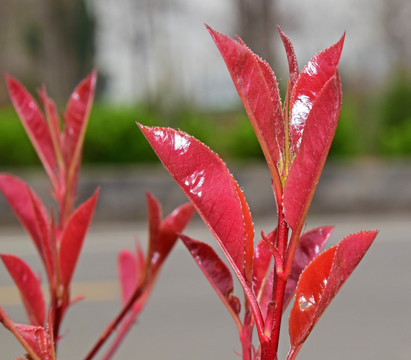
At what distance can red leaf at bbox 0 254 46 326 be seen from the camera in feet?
2.45

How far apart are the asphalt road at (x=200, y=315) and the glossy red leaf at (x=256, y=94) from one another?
2.69m

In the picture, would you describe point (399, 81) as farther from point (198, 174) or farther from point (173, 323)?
point (198, 174)

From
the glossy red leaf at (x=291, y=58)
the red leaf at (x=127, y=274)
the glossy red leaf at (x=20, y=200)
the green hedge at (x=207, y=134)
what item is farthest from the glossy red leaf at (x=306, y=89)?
the green hedge at (x=207, y=134)

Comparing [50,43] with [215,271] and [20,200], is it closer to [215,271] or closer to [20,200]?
[20,200]

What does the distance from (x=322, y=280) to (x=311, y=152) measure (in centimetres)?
12

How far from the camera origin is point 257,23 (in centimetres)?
1248

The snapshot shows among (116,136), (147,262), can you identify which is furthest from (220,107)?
(147,262)

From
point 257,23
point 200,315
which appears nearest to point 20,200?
point 200,315

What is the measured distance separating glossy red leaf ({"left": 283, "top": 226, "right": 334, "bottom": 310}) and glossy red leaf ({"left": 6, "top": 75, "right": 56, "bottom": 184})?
0.40 metres

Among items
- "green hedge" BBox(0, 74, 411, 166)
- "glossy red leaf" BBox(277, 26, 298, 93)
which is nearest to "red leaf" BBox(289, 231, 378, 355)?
"glossy red leaf" BBox(277, 26, 298, 93)

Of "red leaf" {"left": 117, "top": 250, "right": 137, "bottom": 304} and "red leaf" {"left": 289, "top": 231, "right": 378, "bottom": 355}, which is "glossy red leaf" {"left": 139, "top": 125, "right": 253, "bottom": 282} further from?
"red leaf" {"left": 117, "top": 250, "right": 137, "bottom": 304}

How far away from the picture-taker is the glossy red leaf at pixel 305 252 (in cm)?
69

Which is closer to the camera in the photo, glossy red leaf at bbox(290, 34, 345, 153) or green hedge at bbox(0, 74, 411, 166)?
glossy red leaf at bbox(290, 34, 345, 153)

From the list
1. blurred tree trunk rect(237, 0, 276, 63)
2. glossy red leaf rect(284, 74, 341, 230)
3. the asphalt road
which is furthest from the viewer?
blurred tree trunk rect(237, 0, 276, 63)
